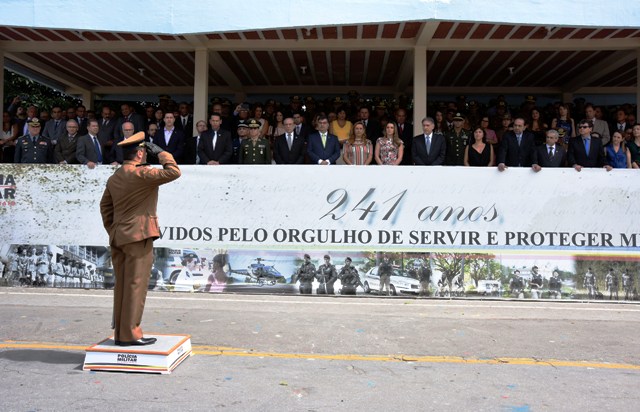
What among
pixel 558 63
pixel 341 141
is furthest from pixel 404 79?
pixel 341 141

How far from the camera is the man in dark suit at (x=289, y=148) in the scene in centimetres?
920

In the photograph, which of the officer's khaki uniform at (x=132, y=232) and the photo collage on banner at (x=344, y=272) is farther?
the photo collage on banner at (x=344, y=272)

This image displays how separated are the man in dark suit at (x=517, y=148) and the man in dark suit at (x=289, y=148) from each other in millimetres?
3156

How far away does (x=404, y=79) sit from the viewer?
14062mm

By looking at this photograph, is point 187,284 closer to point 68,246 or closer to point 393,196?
point 68,246

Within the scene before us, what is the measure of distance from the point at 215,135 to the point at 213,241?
200 cm

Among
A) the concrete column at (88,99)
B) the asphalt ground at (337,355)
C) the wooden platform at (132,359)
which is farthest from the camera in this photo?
the concrete column at (88,99)

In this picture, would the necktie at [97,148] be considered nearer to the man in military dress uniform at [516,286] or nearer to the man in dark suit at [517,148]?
the man in dark suit at [517,148]

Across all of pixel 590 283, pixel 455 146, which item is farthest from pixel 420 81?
pixel 590 283

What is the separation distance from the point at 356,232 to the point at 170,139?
12.4ft

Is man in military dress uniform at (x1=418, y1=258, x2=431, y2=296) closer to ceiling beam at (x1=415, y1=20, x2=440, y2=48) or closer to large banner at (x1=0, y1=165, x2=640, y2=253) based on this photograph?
large banner at (x1=0, y1=165, x2=640, y2=253)

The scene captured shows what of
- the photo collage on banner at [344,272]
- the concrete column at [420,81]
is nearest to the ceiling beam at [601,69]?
the concrete column at [420,81]

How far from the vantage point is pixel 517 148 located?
8.86 meters

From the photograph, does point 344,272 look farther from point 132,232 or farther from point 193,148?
point 132,232
